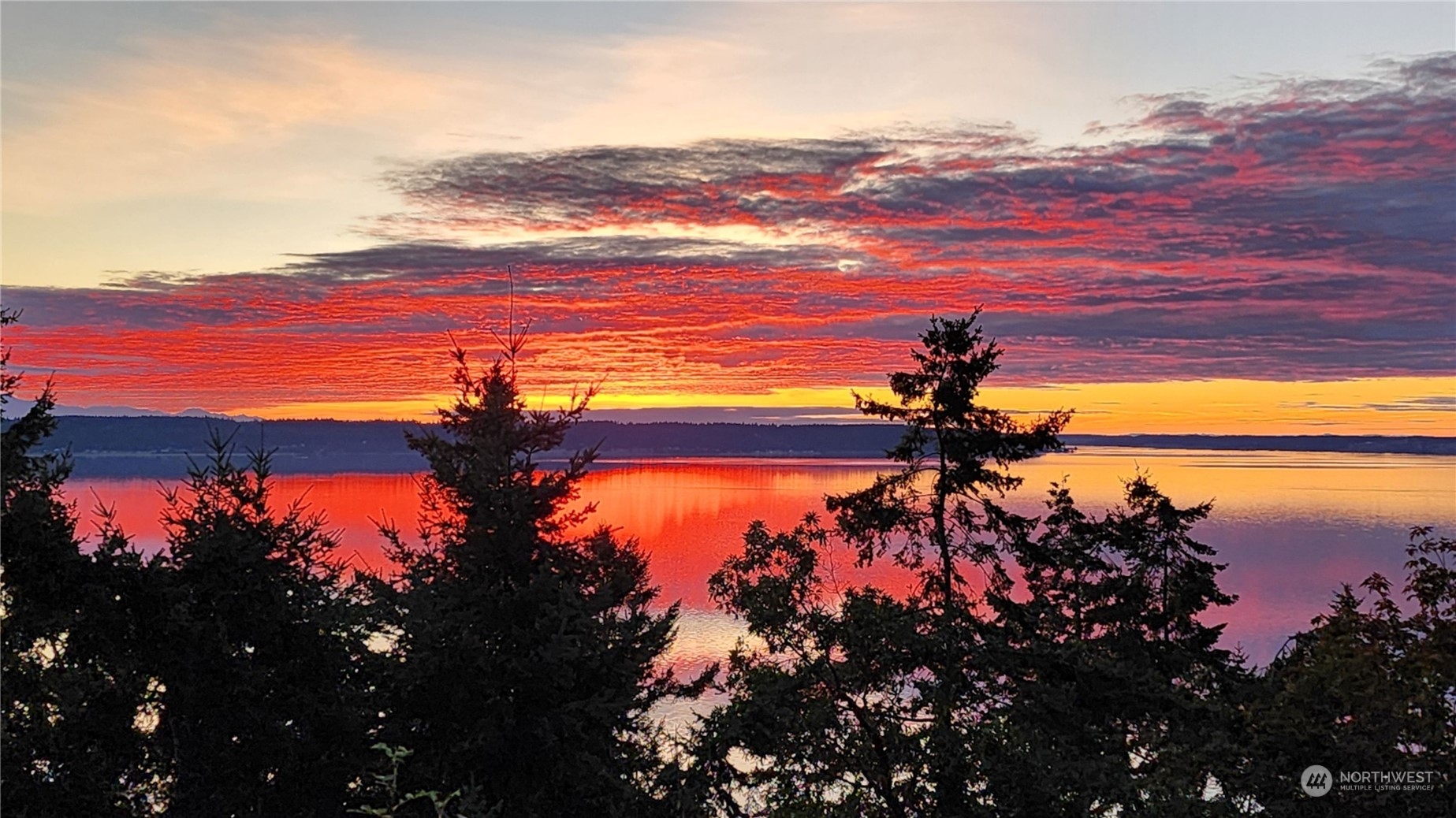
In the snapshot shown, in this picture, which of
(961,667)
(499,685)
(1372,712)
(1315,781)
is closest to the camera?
(1372,712)

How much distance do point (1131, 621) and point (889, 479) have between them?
9735 millimetres

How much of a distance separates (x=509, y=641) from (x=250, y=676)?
14.2 ft

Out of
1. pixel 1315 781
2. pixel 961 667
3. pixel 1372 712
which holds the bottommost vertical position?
pixel 961 667

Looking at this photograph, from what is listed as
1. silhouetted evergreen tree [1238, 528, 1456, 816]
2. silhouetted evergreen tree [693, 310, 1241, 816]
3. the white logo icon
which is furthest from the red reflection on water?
the white logo icon

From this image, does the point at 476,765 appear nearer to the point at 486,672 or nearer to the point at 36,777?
the point at 486,672

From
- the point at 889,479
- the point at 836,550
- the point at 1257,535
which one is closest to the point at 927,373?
the point at 889,479

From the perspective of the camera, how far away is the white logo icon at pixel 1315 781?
12250 millimetres

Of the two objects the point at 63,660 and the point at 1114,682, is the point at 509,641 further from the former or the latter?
the point at 1114,682

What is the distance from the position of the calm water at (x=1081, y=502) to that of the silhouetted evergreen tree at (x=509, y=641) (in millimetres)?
9761

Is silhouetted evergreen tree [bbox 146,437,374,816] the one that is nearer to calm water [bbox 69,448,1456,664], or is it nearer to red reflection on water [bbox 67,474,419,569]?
calm water [bbox 69,448,1456,664]

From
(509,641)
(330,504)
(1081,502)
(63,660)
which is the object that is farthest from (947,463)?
(330,504)

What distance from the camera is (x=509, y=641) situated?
16.7 m

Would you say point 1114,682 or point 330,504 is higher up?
point 1114,682

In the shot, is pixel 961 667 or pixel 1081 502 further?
pixel 1081 502
